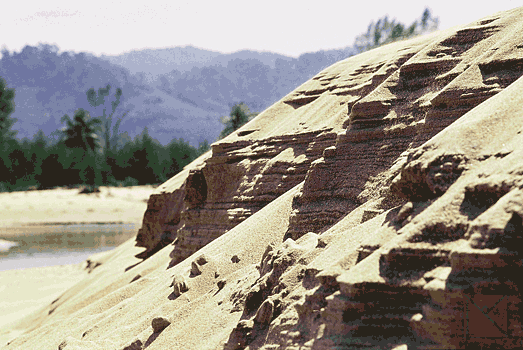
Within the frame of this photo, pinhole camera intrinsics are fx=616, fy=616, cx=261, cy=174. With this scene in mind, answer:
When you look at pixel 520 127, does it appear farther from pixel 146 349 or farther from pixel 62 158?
pixel 62 158

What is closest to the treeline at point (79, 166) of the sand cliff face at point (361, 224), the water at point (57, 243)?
the water at point (57, 243)

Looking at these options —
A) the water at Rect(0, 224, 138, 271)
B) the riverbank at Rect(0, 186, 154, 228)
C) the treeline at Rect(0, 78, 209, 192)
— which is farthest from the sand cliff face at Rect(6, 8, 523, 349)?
the treeline at Rect(0, 78, 209, 192)

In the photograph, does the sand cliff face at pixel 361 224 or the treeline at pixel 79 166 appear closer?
the sand cliff face at pixel 361 224

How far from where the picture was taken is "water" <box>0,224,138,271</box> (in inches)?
947

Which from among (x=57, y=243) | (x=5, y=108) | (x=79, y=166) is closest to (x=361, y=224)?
(x=57, y=243)

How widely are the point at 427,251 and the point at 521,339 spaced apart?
732mm

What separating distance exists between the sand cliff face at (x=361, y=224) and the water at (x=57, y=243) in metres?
13.4

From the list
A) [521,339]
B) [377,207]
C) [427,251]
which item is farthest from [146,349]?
[521,339]

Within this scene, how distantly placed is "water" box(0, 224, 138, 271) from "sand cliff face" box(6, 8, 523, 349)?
43.8 ft

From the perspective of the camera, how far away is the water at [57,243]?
2405cm

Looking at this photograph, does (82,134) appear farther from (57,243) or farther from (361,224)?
(361,224)

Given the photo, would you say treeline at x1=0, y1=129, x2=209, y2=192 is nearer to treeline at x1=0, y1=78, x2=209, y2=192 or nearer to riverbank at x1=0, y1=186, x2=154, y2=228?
treeline at x1=0, y1=78, x2=209, y2=192

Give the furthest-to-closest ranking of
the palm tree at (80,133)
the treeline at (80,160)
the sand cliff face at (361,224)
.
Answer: the palm tree at (80,133), the treeline at (80,160), the sand cliff face at (361,224)

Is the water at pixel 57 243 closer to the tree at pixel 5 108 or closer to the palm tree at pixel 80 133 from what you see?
the palm tree at pixel 80 133
